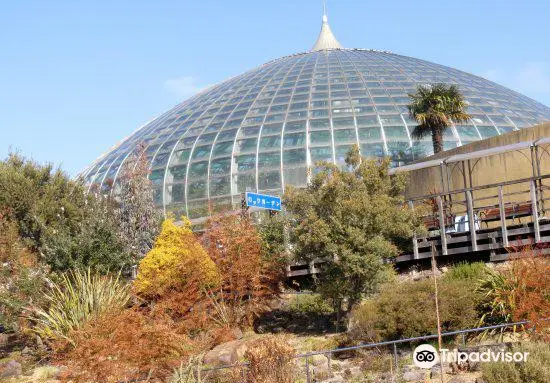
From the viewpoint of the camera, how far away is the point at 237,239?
25.8m

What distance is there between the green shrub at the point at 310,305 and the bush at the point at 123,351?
21.9 feet

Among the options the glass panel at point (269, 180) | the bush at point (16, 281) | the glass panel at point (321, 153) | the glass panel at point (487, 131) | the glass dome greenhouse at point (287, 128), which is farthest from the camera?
the glass panel at point (487, 131)

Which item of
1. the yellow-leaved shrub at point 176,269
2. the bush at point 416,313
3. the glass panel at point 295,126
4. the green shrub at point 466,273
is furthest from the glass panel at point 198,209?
the bush at point 416,313

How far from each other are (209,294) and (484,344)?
10.6m

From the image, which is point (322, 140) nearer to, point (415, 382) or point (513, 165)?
point (513, 165)

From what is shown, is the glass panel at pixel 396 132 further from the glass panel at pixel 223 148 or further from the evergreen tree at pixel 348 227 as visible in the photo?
the evergreen tree at pixel 348 227

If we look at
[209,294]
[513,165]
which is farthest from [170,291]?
[513,165]

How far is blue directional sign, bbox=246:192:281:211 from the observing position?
28.5 metres

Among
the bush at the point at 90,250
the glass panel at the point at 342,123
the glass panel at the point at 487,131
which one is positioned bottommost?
the bush at the point at 90,250

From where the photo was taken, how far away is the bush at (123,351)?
17.5 meters

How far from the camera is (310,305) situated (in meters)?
26.5

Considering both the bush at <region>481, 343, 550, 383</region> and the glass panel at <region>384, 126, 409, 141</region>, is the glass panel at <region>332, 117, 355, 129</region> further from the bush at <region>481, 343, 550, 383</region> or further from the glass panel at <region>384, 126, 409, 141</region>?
the bush at <region>481, 343, 550, 383</region>

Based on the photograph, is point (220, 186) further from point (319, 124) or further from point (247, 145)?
point (319, 124)

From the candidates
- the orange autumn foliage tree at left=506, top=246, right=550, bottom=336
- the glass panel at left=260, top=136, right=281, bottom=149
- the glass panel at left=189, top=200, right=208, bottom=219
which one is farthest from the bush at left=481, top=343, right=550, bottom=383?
the glass panel at left=260, top=136, right=281, bottom=149
